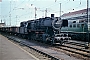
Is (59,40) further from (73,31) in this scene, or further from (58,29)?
(73,31)

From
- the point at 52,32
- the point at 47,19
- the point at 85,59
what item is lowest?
the point at 85,59

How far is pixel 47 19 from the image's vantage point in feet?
80.8

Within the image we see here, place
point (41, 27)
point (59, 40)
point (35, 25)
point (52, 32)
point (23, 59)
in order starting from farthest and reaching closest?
point (35, 25) < point (41, 27) < point (52, 32) < point (59, 40) < point (23, 59)

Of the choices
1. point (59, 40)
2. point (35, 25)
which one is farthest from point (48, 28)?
point (35, 25)

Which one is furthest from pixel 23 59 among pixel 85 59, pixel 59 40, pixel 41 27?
pixel 41 27

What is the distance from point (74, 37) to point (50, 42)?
11.8 meters

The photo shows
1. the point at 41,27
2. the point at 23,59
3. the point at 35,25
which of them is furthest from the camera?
the point at 35,25

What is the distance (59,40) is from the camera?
72.0ft

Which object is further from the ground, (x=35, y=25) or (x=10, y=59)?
(x=35, y=25)

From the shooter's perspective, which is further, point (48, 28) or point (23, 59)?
point (48, 28)

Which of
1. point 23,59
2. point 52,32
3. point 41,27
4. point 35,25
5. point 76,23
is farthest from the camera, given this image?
point 76,23

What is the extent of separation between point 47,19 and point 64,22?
84.9 inches

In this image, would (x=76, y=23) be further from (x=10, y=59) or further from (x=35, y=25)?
(x=10, y=59)

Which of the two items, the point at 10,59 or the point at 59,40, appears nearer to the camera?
the point at 10,59
